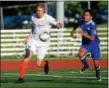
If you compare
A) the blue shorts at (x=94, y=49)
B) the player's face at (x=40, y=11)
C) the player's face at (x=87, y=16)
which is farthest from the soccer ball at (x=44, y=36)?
the blue shorts at (x=94, y=49)

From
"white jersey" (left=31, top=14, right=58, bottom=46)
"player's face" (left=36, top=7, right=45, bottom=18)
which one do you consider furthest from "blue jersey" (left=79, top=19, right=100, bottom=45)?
"player's face" (left=36, top=7, right=45, bottom=18)

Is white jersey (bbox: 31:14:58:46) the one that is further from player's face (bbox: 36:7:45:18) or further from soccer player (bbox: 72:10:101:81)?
soccer player (bbox: 72:10:101:81)

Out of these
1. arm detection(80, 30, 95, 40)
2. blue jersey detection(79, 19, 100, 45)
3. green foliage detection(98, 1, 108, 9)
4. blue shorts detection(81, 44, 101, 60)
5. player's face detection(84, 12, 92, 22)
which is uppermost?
green foliage detection(98, 1, 108, 9)

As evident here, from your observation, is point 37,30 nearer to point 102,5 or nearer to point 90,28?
point 90,28

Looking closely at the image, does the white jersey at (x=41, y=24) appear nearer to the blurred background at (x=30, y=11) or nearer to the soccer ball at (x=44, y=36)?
the soccer ball at (x=44, y=36)

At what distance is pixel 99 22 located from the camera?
45281mm

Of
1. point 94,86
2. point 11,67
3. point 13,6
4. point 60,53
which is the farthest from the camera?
point 13,6

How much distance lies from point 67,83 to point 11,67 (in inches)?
361

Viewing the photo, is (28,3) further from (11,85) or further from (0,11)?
(11,85)

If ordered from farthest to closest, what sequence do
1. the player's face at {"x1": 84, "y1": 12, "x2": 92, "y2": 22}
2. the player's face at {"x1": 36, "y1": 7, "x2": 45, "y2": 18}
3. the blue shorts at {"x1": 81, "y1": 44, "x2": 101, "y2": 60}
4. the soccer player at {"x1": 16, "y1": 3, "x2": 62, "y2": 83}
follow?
the blue shorts at {"x1": 81, "y1": 44, "x2": 101, "y2": 60} < the player's face at {"x1": 84, "y1": 12, "x2": 92, "y2": 22} < the soccer player at {"x1": 16, "y1": 3, "x2": 62, "y2": 83} < the player's face at {"x1": 36, "y1": 7, "x2": 45, "y2": 18}

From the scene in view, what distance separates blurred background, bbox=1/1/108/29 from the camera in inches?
1405

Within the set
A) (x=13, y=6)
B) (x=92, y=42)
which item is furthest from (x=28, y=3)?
(x=92, y=42)

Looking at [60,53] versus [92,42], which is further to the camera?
[60,53]

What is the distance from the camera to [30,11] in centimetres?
3944
